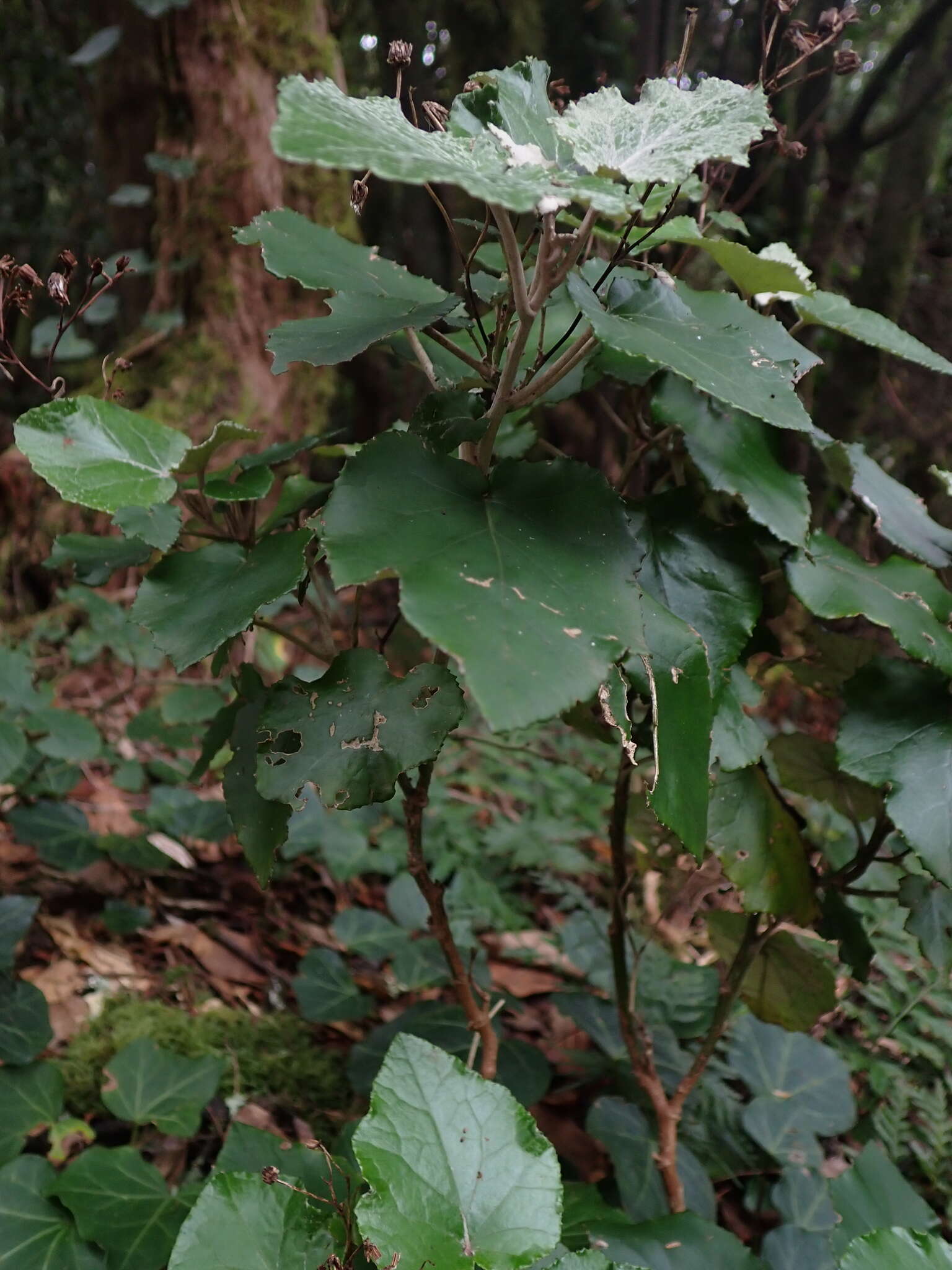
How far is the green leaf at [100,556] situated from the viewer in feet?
2.89

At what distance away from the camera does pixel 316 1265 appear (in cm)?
72

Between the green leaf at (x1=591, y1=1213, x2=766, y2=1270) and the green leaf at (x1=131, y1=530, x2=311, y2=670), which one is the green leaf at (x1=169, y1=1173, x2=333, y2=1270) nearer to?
the green leaf at (x1=591, y1=1213, x2=766, y2=1270)

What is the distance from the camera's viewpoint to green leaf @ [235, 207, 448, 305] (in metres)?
0.78

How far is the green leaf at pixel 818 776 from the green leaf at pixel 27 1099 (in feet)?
3.34

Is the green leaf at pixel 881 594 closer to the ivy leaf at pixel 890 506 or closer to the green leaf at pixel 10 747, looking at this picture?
the ivy leaf at pixel 890 506

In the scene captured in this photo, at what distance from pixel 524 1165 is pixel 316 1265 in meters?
0.20

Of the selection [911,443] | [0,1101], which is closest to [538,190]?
[0,1101]

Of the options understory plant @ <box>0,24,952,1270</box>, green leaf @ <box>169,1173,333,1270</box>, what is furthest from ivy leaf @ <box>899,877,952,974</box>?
green leaf @ <box>169,1173,333,1270</box>

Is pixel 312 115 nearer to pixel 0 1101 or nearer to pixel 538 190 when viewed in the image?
pixel 538 190

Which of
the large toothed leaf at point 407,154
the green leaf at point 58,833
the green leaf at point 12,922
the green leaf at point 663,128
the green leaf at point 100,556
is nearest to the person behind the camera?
the large toothed leaf at point 407,154

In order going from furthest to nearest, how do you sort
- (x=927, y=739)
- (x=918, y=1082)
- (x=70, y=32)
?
1. (x=70, y=32)
2. (x=918, y=1082)
3. (x=927, y=739)

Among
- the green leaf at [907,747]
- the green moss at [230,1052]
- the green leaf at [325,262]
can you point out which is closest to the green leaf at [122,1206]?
the green moss at [230,1052]

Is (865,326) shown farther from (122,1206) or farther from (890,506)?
(122,1206)

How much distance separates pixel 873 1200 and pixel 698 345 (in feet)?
2.98
